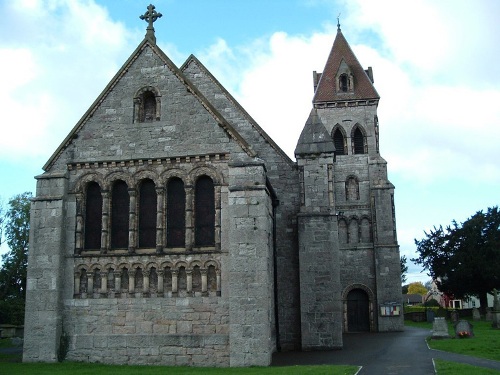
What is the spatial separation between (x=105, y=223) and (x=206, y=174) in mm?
4138

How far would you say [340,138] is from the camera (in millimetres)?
48156

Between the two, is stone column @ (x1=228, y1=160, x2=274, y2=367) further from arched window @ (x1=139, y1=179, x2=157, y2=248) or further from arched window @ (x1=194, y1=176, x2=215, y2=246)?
arched window @ (x1=139, y1=179, x2=157, y2=248)

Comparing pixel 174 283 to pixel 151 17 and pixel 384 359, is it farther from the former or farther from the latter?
pixel 151 17

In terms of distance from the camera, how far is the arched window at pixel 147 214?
67.1 feet

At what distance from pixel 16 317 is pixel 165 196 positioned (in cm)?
2918

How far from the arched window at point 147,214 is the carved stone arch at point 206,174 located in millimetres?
1556

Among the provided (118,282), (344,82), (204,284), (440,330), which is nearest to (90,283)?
(118,282)

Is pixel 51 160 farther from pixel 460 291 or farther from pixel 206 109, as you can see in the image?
pixel 460 291

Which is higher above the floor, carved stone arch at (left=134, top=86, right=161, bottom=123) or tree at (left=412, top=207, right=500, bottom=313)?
carved stone arch at (left=134, top=86, right=161, bottom=123)

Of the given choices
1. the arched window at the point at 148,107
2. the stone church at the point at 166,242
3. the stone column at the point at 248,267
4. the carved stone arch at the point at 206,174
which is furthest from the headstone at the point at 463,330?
the arched window at the point at 148,107

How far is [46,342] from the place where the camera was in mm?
19734

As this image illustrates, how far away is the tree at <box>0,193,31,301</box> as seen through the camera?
51.1 metres

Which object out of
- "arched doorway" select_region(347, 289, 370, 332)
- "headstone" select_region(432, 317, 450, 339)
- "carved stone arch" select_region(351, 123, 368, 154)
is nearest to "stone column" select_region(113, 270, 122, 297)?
"headstone" select_region(432, 317, 450, 339)

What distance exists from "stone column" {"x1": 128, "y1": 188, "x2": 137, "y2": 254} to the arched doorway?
89.3ft
